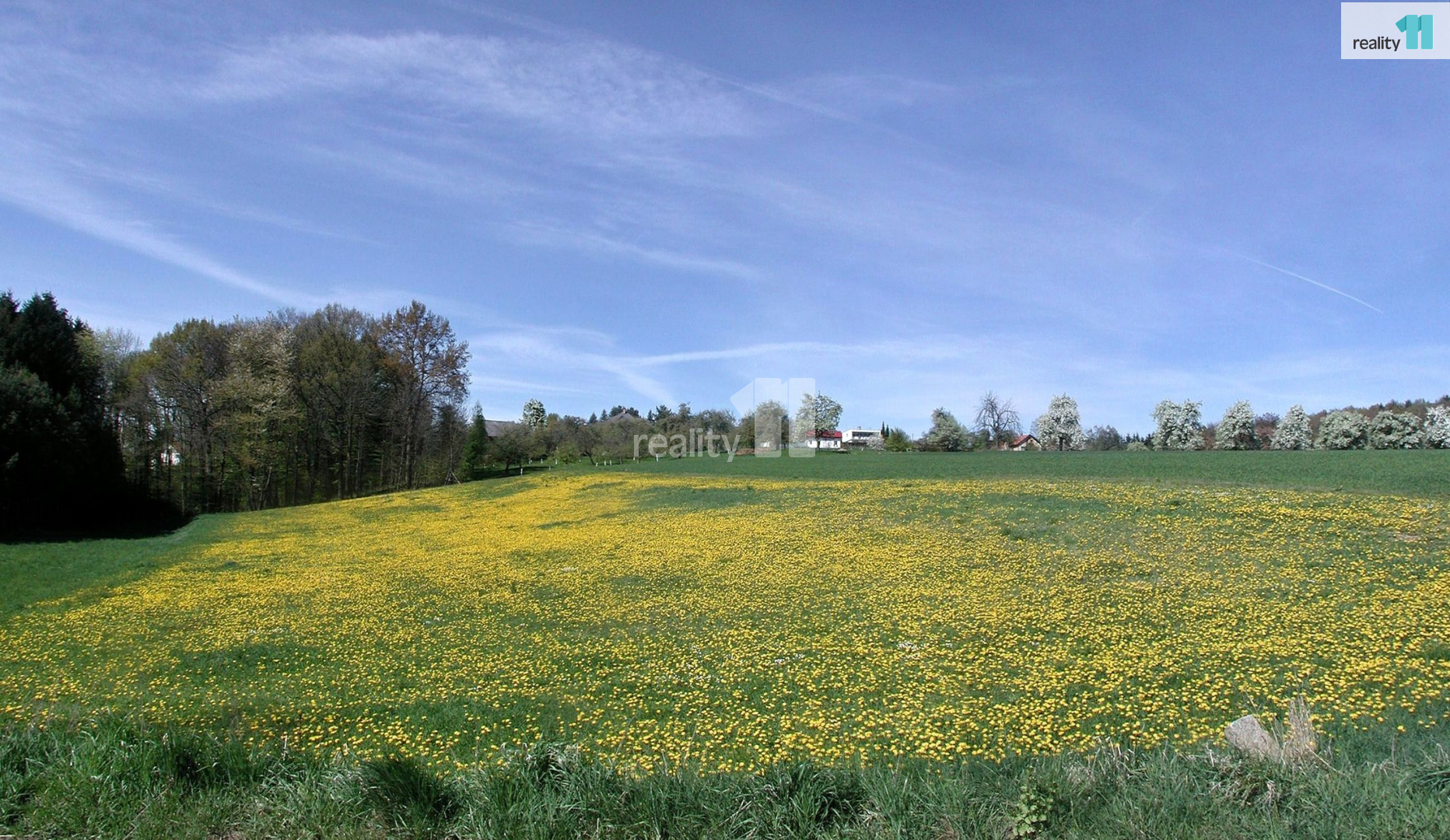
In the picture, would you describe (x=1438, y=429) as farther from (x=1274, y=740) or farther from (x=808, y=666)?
(x=1274, y=740)

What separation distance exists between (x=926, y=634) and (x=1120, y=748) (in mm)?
5473

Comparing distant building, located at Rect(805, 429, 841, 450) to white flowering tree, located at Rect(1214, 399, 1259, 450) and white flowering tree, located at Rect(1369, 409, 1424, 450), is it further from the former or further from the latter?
white flowering tree, located at Rect(1369, 409, 1424, 450)

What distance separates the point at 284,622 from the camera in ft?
48.4

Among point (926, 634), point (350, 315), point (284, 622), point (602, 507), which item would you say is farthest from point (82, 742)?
point (350, 315)

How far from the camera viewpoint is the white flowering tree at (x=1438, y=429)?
265 ft

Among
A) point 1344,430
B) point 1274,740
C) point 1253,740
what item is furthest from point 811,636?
point 1344,430

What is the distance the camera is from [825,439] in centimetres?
14550

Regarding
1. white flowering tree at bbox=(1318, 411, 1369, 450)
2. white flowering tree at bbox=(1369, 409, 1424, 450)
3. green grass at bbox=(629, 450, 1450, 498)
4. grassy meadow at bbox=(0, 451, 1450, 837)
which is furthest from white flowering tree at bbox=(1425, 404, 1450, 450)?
grassy meadow at bbox=(0, 451, 1450, 837)

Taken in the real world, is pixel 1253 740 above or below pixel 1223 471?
below

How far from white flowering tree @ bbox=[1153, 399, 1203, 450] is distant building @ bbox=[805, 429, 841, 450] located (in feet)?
173

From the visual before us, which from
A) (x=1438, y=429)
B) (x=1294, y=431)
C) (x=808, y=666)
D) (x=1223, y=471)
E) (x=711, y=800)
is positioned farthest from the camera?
(x=1294, y=431)

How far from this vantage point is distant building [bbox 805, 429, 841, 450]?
427 ft

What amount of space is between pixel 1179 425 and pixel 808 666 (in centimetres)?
12617

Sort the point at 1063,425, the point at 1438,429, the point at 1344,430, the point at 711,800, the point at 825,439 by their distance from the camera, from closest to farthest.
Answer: the point at 711,800 → the point at 1438,429 → the point at 1344,430 → the point at 1063,425 → the point at 825,439
